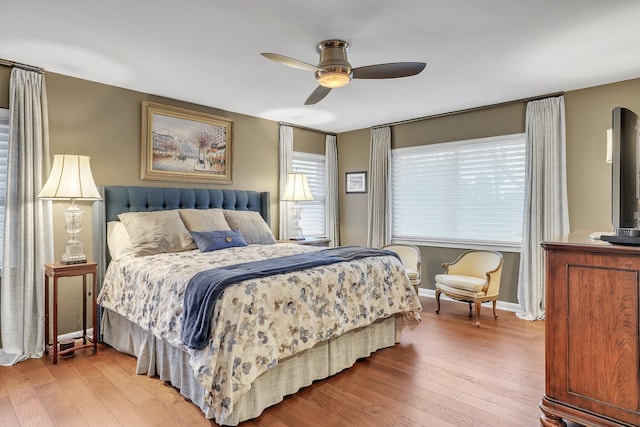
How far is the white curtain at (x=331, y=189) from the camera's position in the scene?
605cm

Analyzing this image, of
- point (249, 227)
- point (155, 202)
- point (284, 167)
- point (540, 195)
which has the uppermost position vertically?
point (284, 167)

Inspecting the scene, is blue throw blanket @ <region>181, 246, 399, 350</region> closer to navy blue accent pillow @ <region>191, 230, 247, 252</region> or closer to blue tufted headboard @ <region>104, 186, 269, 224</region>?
navy blue accent pillow @ <region>191, 230, 247, 252</region>

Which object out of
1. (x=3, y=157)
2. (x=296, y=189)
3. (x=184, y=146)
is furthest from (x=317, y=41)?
(x=3, y=157)

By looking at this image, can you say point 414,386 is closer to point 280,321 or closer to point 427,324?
point 280,321

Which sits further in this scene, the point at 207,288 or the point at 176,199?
the point at 176,199

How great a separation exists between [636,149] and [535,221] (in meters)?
2.35

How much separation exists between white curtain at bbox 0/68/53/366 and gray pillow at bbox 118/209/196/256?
0.69 m

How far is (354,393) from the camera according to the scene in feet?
7.96

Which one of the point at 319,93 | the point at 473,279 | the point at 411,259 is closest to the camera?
the point at 319,93

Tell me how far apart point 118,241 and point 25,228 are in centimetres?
70

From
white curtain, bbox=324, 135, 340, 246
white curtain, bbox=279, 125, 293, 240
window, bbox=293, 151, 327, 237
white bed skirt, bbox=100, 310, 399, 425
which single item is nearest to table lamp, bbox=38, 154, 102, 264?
white bed skirt, bbox=100, 310, 399, 425

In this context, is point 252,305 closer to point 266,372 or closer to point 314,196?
point 266,372

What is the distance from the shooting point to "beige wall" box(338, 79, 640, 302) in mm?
3748

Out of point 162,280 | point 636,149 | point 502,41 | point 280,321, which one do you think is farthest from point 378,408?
point 502,41
